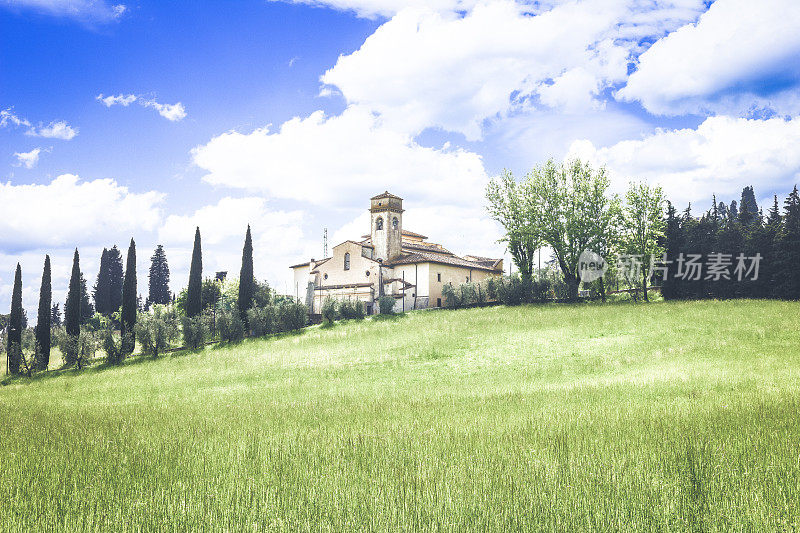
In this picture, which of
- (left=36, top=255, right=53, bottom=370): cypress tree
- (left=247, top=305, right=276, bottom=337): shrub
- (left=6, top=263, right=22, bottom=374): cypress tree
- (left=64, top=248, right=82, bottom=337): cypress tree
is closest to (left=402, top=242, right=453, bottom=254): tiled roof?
(left=247, top=305, right=276, bottom=337): shrub

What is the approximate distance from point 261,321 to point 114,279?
3914 centimetres

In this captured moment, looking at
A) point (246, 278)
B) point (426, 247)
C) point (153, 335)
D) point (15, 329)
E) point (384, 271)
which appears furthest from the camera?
point (426, 247)

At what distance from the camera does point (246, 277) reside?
47.8 m

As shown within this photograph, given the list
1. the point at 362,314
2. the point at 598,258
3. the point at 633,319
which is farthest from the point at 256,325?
the point at 598,258

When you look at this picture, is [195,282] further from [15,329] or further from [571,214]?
[571,214]

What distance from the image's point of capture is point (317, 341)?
113ft

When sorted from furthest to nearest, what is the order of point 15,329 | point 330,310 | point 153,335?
point 330,310, point 15,329, point 153,335

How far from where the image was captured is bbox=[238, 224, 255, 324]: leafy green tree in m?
46.8

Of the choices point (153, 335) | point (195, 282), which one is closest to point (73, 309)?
point (153, 335)

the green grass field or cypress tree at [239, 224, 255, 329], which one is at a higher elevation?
cypress tree at [239, 224, 255, 329]

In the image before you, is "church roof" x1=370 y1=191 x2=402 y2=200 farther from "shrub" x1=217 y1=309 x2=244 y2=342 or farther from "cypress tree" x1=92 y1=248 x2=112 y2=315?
"cypress tree" x1=92 y1=248 x2=112 y2=315

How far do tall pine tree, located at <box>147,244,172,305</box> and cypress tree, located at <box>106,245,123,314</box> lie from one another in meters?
9.90

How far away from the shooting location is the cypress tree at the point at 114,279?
224 ft
